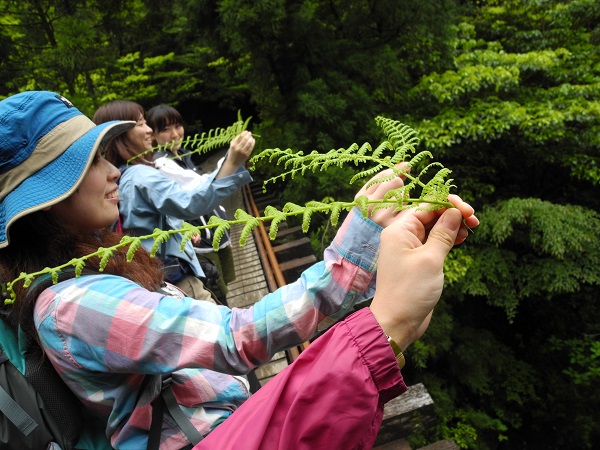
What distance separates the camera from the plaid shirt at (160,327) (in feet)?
3.56

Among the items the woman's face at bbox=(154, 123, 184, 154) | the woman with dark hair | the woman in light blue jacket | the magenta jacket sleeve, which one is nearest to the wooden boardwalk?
the woman with dark hair

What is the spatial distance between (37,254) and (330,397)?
99 cm

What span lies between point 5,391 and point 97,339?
0.99 ft

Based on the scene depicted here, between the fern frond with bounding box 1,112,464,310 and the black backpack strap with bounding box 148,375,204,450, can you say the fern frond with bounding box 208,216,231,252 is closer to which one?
the fern frond with bounding box 1,112,464,310

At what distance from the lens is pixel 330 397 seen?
81cm

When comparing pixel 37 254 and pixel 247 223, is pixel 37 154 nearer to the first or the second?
pixel 37 254

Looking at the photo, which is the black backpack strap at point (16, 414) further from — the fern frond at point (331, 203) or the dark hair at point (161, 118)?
the dark hair at point (161, 118)

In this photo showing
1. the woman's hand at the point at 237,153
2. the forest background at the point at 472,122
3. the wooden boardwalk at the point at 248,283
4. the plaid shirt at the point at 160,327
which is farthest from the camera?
the forest background at the point at 472,122

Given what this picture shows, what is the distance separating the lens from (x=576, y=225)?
5.43 metres

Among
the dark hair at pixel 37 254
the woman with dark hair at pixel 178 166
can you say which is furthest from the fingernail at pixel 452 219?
the woman with dark hair at pixel 178 166

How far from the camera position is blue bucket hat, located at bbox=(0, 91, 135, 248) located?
1.14m

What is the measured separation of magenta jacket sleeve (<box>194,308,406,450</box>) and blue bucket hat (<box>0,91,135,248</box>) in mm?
782

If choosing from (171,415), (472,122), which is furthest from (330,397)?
(472,122)

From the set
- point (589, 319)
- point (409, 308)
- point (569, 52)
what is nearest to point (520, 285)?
point (589, 319)
